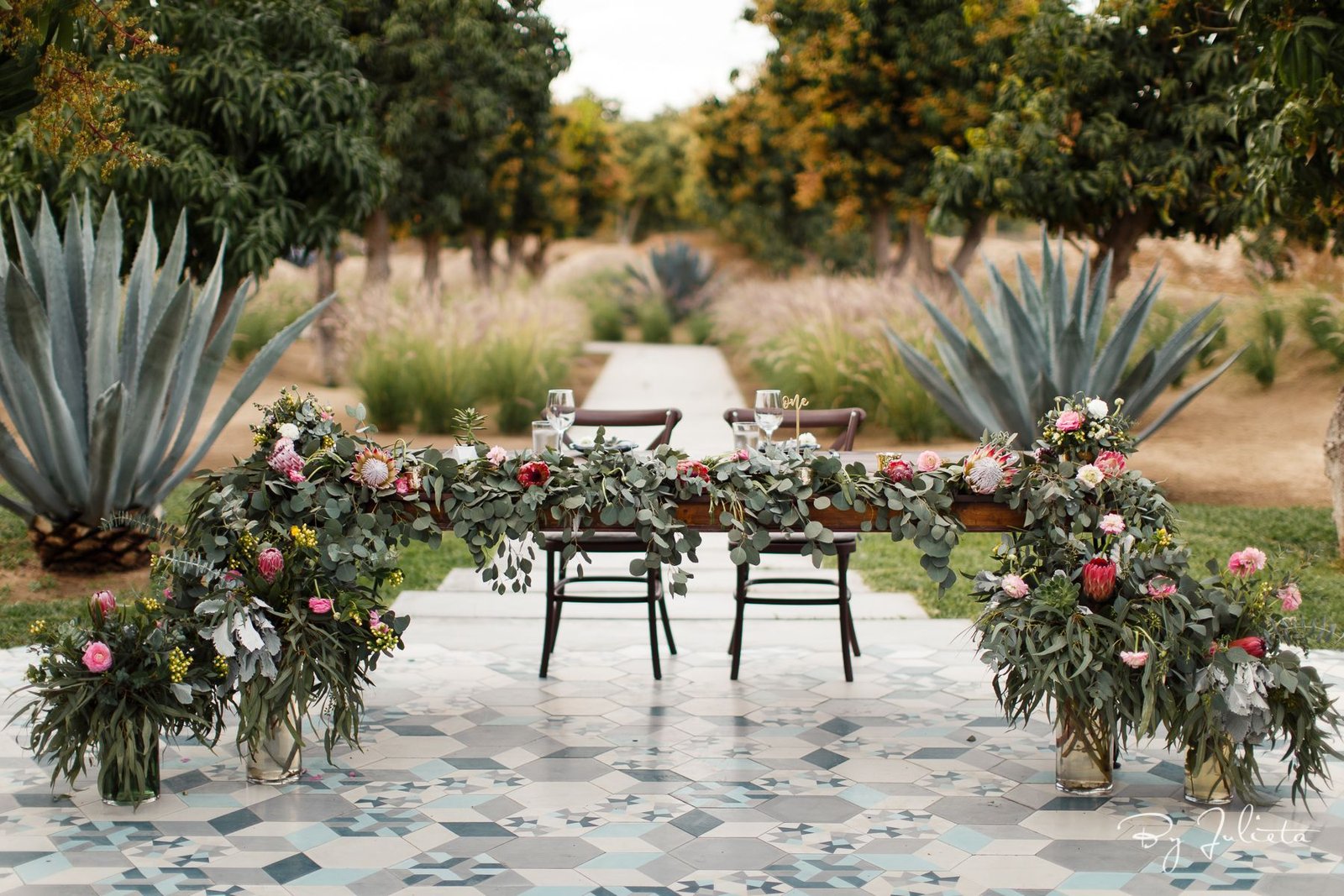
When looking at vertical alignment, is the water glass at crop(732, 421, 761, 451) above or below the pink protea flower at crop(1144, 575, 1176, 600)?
above

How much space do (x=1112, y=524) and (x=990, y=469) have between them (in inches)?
13.8

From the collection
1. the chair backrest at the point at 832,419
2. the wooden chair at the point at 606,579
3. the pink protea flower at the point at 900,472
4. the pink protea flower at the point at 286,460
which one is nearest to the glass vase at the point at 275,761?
the pink protea flower at the point at 286,460

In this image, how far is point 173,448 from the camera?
6.14m

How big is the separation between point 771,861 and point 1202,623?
1318mm

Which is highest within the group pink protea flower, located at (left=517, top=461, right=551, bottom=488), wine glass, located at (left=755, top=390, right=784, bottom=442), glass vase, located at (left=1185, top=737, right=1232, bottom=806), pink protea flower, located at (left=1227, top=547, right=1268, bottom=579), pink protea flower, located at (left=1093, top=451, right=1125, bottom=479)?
wine glass, located at (left=755, top=390, right=784, bottom=442)

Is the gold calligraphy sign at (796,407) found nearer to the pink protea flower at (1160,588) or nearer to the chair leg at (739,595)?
the chair leg at (739,595)

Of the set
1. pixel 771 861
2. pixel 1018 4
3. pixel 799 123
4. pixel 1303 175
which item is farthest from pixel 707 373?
pixel 771 861

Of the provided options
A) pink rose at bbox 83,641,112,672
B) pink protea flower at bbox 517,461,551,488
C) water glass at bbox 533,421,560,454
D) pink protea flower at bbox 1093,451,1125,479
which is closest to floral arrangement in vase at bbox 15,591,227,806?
pink rose at bbox 83,641,112,672

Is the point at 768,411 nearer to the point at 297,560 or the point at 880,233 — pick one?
the point at 297,560

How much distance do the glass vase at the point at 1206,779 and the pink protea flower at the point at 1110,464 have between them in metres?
0.76

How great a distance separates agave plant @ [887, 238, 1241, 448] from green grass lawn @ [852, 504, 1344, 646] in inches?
29.7

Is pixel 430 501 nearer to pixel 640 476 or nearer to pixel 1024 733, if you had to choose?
pixel 640 476

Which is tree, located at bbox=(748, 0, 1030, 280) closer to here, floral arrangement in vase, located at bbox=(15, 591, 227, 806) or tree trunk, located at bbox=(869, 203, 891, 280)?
tree trunk, located at bbox=(869, 203, 891, 280)

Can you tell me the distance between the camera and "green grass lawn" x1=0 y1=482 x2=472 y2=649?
5.81 metres
